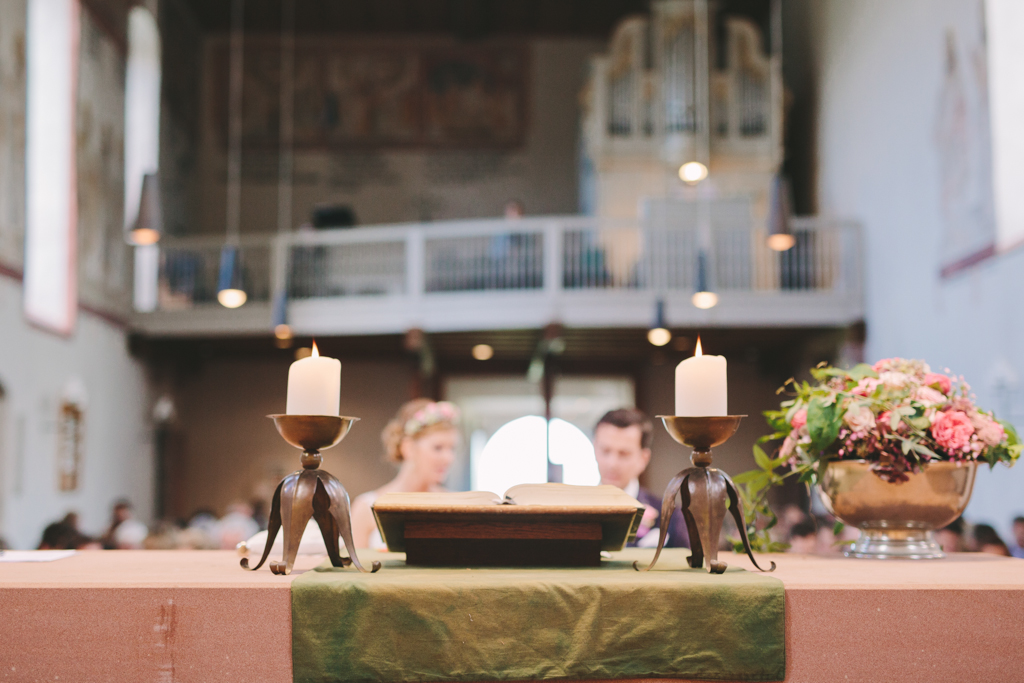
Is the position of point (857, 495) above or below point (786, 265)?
below

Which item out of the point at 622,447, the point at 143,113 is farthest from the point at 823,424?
the point at 143,113

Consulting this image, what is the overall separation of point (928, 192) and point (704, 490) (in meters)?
8.42

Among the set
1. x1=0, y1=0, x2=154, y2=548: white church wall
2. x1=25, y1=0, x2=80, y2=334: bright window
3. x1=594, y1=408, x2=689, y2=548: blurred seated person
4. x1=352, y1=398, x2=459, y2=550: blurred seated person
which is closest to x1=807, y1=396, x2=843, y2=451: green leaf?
x1=594, y1=408, x2=689, y2=548: blurred seated person

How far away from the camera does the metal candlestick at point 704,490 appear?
1679 mm

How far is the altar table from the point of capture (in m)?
1.50

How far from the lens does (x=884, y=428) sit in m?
2.01

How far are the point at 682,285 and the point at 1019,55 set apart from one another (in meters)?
4.81

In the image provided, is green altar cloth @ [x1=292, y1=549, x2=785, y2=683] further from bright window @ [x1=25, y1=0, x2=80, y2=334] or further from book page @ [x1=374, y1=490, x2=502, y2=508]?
bright window @ [x1=25, y1=0, x2=80, y2=334]

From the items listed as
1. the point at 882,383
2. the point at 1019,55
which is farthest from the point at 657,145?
the point at 882,383

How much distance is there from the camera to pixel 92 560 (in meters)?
2.00

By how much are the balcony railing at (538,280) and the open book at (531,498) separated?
895cm

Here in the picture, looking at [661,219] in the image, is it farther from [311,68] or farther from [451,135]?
[311,68]

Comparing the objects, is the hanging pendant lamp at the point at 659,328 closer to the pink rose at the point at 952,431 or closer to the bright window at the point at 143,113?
the bright window at the point at 143,113

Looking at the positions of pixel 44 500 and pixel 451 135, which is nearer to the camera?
pixel 44 500
